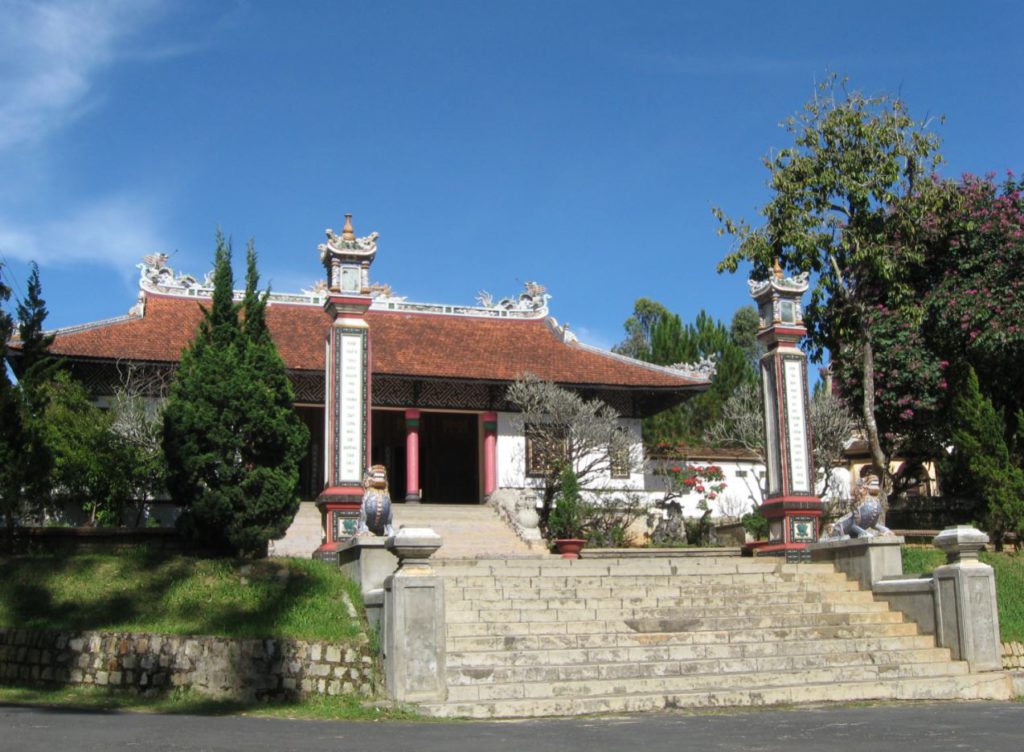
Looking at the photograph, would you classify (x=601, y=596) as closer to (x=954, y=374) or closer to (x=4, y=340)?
(x=4, y=340)

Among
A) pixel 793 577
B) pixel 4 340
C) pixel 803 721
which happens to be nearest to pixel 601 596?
pixel 793 577

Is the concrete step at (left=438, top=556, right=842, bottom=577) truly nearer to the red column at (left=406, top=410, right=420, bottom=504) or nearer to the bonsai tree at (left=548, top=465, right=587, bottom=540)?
the bonsai tree at (left=548, top=465, right=587, bottom=540)

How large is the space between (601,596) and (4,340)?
836cm

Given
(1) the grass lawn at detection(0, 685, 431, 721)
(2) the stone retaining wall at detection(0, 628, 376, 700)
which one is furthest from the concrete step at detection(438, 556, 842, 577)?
(1) the grass lawn at detection(0, 685, 431, 721)

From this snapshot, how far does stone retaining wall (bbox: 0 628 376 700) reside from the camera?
1018 centimetres

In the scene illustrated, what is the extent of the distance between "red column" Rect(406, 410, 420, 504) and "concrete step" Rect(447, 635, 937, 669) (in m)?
13.5

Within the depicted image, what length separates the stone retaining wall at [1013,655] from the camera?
499 inches

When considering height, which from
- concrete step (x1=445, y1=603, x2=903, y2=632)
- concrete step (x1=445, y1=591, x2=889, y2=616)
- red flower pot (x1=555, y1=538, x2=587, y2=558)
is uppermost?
red flower pot (x1=555, y1=538, x2=587, y2=558)

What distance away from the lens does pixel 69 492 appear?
651 inches

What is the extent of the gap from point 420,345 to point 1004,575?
1448cm

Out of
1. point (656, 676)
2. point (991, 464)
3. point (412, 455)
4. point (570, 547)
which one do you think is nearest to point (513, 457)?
point (412, 455)

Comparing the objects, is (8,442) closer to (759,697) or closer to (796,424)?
(759,697)

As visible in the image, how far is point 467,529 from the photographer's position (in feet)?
72.2

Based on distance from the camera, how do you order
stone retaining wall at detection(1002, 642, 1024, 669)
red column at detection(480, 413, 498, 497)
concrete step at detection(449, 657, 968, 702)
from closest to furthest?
concrete step at detection(449, 657, 968, 702) → stone retaining wall at detection(1002, 642, 1024, 669) → red column at detection(480, 413, 498, 497)
